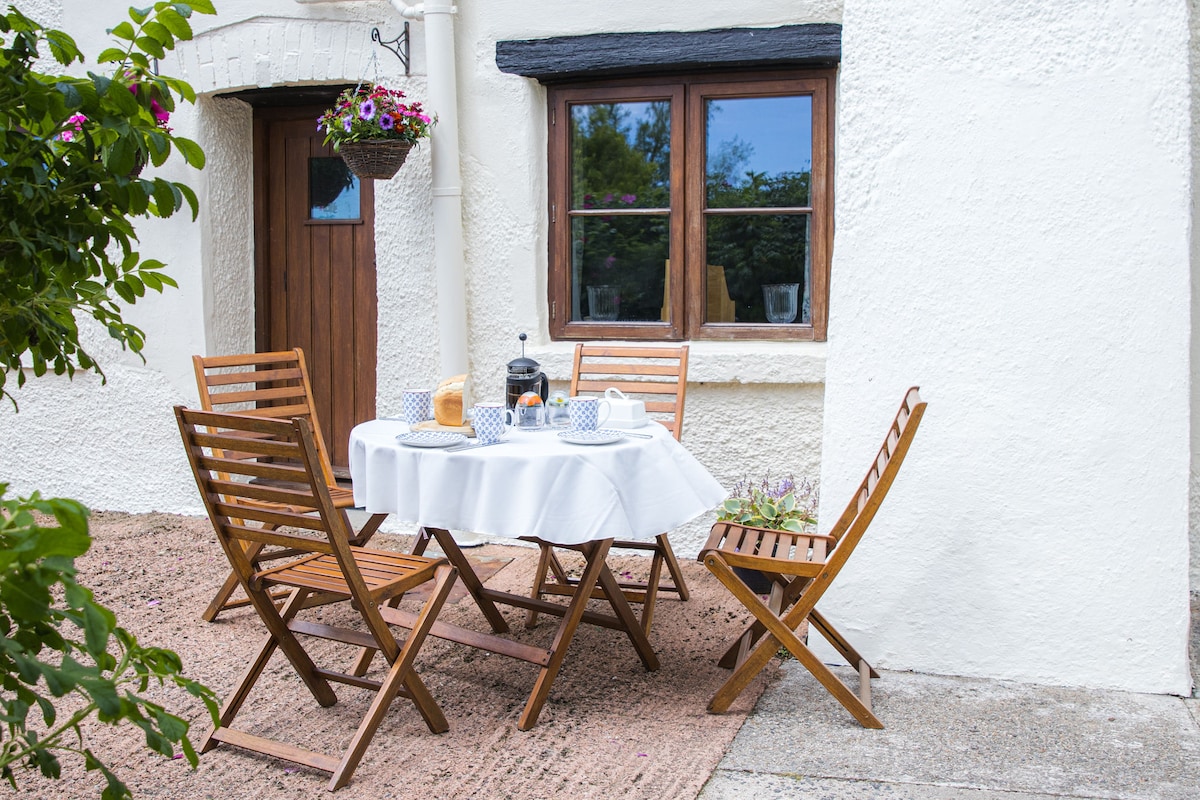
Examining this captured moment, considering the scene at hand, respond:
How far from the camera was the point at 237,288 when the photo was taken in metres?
6.10

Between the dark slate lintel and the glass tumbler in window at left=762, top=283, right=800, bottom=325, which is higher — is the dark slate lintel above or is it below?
above

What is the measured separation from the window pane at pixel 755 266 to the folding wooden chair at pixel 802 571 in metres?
1.82

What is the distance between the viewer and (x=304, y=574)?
10.4ft

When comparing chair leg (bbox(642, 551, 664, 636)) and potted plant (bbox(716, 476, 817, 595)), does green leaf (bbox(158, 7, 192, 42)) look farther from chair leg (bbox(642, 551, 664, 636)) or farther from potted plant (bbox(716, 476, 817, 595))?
potted plant (bbox(716, 476, 817, 595))

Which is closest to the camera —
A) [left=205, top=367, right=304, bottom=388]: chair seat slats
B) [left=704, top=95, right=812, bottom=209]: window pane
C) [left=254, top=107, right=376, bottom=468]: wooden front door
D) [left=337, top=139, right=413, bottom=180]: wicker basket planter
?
[left=205, top=367, right=304, bottom=388]: chair seat slats

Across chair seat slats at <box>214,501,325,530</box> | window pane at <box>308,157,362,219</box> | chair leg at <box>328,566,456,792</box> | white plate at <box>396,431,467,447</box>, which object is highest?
window pane at <box>308,157,362,219</box>

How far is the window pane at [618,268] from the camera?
5.41m

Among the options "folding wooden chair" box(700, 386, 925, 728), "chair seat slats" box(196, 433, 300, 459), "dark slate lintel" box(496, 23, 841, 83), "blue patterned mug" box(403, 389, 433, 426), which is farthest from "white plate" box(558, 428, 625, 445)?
"dark slate lintel" box(496, 23, 841, 83)

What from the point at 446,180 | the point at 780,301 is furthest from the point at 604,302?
the point at 446,180

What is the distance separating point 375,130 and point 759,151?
5.93 ft

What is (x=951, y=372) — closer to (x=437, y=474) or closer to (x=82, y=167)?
(x=437, y=474)

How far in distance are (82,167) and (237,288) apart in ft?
15.3

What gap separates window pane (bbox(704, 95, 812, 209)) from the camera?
516 cm

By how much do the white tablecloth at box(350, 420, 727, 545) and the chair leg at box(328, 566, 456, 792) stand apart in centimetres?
21
